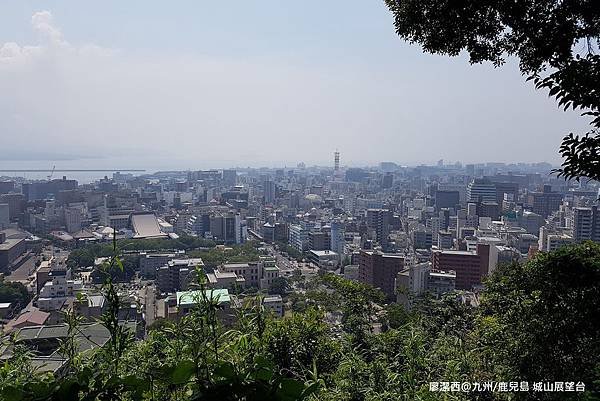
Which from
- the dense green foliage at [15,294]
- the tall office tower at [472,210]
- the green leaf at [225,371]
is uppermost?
the green leaf at [225,371]

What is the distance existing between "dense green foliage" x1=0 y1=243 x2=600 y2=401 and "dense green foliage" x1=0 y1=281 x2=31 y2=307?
10.6 metres

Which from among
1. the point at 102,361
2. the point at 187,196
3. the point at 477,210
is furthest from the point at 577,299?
the point at 187,196

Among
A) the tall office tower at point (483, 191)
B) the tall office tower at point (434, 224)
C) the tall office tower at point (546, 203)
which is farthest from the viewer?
the tall office tower at point (483, 191)

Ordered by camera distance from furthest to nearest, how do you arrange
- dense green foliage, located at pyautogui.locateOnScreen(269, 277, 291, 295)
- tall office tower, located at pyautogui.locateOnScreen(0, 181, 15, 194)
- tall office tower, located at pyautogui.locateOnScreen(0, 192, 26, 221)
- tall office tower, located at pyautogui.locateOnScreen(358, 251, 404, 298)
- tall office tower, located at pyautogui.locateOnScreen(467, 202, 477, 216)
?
tall office tower, located at pyautogui.locateOnScreen(0, 181, 15, 194) < tall office tower, located at pyautogui.locateOnScreen(467, 202, 477, 216) < tall office tower, located at pyautogui.locateOnScreen(0, 192, 26, 221) < tall office tower, located at pyautogui.locateOnScreen(358, 251, 404, 298) < dense green foliage, located at pyautogui.locateOnScreen(269, 277, 291, 295)

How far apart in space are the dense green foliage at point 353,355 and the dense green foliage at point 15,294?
1062 centimetres

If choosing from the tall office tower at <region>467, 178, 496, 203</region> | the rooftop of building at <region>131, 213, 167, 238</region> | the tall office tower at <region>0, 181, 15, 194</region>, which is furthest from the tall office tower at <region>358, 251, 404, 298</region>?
the tall office tower at <region>0, 181, 15, 194</region>

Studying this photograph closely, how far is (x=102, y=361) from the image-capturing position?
3.03 ft

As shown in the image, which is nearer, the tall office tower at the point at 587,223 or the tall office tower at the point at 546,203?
the tall office tower at the point at 587,223

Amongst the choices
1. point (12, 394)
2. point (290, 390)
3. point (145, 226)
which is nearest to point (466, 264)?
point (290, 390)

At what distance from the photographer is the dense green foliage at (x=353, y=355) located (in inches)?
22.6

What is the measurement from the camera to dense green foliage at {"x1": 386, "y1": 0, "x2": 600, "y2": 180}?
1.32 meters

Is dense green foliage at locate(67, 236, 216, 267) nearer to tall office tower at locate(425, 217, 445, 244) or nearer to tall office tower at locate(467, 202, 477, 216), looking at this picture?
tall office tower at locate(425, 217, 445, 244)

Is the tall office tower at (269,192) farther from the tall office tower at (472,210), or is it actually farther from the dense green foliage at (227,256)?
the dense green foliage at (227,256)

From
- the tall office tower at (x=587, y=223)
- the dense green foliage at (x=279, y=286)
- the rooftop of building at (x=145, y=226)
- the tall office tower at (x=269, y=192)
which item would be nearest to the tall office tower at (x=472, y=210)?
the tall office tower at (x=587, y=223)
